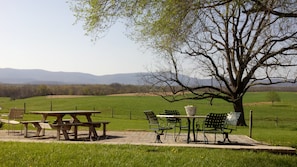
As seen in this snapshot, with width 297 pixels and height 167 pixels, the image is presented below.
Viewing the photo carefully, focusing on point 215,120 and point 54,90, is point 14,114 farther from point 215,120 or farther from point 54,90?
point 54,90

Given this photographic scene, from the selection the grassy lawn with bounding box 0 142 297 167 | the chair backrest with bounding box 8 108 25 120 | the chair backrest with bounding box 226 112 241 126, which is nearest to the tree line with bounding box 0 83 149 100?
the chair backrest with bounding box 8 108 25 120

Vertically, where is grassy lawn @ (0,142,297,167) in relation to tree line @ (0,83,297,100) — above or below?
below

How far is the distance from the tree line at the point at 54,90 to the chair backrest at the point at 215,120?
48372mm

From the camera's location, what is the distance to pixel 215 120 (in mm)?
11406

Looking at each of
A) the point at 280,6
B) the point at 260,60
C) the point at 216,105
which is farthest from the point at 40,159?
the point at 216,105

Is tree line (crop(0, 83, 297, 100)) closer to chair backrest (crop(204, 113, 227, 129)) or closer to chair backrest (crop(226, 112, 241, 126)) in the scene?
chair backrest (crop(226, 112, 241, 126))

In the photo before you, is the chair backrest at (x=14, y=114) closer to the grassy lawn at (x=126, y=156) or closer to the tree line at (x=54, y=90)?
the grassy lawn at (x=126, y=156)

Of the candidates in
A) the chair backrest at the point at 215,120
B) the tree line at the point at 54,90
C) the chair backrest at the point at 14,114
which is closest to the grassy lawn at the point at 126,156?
the chair backrest at the point at 215,120

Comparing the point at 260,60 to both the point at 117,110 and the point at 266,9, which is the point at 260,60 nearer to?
the point at 266,9

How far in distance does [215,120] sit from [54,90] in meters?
58.2

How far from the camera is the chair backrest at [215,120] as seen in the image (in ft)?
37.2

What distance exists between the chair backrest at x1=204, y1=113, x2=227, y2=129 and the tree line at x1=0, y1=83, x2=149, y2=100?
4837cm

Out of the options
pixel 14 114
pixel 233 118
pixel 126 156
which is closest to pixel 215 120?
pixel 233 118

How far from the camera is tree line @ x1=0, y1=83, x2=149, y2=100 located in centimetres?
6205
